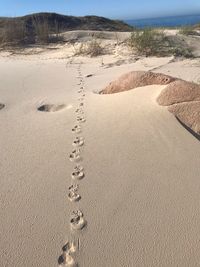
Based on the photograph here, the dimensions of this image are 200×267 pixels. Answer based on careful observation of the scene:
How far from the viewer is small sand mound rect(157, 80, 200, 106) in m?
3.93

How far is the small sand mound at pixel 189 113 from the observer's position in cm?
364

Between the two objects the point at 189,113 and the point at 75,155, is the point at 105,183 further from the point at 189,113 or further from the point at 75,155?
the point at 189,113

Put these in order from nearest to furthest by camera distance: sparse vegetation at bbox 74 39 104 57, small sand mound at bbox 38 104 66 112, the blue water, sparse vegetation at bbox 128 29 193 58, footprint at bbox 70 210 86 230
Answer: footprint at bbox 70 210 86 230
small sand mound at bbox 38 104 66 112
sparse vegetation at bbox 128 29 193 58
sparse vegetation at bbox 74 39 104 57
the blue water

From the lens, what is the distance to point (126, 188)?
2740 millimetres

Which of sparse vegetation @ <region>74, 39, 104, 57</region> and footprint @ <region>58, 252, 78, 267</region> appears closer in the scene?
footprint @ <region>58, 252, 78, 267</region>

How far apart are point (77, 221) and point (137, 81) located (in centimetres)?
261

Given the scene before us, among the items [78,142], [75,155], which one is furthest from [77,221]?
[78,142]

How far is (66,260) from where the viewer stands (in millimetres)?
2139

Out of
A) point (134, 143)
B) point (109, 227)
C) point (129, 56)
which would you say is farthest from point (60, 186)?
point (129, 56)

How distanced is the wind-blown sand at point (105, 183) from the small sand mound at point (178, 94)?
0.38 ft

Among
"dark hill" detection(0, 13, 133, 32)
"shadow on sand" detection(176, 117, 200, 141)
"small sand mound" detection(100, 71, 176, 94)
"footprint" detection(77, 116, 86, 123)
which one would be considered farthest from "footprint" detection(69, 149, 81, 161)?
"dark hill" detection(0, 13, 133, 32)

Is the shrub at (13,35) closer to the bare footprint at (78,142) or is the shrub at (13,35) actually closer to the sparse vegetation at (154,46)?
the sparse vegetation at (154,46)

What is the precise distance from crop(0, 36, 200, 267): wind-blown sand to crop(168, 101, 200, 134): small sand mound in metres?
0.09

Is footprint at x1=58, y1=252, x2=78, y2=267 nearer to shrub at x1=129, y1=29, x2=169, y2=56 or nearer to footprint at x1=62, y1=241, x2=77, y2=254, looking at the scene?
footprint at x1=62, y1=241, x2=77, y2=254
